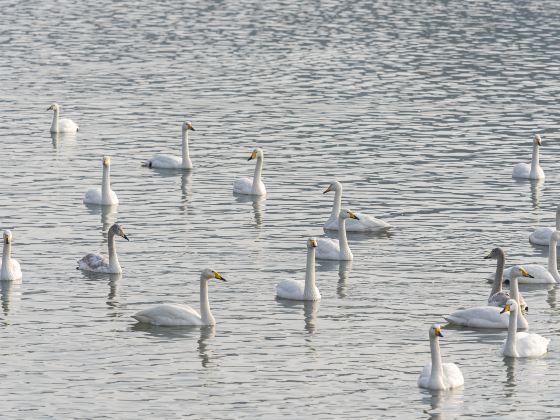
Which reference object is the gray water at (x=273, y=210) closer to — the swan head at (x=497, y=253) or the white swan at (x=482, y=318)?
the white swan at (x=482, y=318)

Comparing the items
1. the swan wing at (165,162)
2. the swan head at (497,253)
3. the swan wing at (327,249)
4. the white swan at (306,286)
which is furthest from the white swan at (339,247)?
the swan wing at (165,162)

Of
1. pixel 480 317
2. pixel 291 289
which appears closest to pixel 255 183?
pixel 291 289

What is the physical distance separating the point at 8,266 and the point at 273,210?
10807 millimetres

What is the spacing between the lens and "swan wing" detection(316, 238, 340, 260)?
129 ft

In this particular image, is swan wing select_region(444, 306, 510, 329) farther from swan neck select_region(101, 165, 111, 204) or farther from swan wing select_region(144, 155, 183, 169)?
swan wing select_region(144, 155, 183, 169)

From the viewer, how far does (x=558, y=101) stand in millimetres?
65750

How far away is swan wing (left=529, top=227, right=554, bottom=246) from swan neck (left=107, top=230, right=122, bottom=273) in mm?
10499

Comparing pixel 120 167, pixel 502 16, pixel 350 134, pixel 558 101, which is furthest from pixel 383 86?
pixel 502 16

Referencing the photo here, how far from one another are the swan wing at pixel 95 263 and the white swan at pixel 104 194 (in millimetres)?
8168

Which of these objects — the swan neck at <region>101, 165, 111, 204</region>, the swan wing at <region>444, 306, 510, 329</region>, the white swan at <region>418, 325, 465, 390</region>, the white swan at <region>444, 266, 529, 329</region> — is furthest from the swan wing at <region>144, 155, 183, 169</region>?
the white swan at <region>418, 325, 465, 390</region>

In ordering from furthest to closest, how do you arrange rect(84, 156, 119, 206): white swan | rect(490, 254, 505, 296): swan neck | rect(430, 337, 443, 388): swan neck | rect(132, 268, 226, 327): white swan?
rect(84, 156, 119, 206): white swan → rect(490, 254, 505, 296): swan neck → rect(132, 268, 226, 327): white swan → rect(430, 337, 443, 388): swan neck

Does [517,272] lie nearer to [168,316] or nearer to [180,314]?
[180,314]

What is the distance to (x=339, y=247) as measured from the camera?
39375 mm

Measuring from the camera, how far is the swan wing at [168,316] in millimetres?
33094
